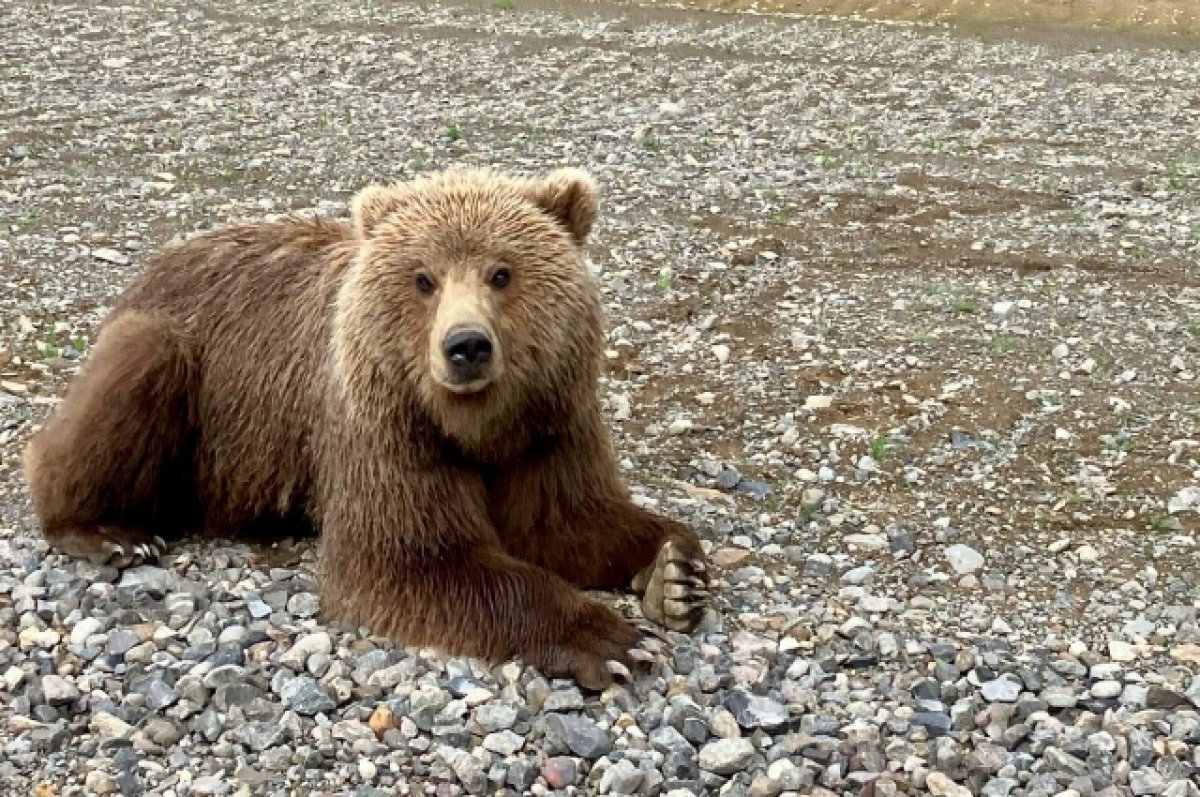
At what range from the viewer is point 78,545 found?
5250 millimetres

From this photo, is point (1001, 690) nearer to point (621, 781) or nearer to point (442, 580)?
point (621, 781)

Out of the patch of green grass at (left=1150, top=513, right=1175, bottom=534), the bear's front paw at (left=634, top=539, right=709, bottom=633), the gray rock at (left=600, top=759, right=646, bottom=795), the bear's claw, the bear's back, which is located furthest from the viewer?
the patch of green grass at (left=1150, top=513, right=1175, bottom=534)

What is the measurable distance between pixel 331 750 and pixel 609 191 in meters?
7.43

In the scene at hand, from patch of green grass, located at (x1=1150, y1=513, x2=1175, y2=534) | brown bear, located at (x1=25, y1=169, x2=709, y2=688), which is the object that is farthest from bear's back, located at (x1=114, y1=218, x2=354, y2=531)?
patch of green grass, located at (x1=1150, y1=513, x2=1175, y2=534)

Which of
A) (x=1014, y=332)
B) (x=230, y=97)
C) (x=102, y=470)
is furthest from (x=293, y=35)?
(x=102, y=470)

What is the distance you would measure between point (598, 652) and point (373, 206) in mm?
1761

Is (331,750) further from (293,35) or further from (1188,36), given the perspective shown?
(1188,36)

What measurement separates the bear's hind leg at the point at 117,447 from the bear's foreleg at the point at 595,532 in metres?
1.45

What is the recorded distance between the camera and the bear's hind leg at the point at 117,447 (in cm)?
528

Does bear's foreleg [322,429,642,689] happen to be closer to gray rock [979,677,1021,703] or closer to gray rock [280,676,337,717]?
gray rock [280,676,337,717]

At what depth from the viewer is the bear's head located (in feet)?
14.7

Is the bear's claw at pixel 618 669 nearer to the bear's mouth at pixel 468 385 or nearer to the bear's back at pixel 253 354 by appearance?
the bear's mouth at pixel 468 385

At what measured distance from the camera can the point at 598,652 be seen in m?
4.43

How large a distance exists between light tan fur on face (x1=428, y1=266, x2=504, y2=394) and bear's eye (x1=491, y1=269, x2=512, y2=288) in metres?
0.07
